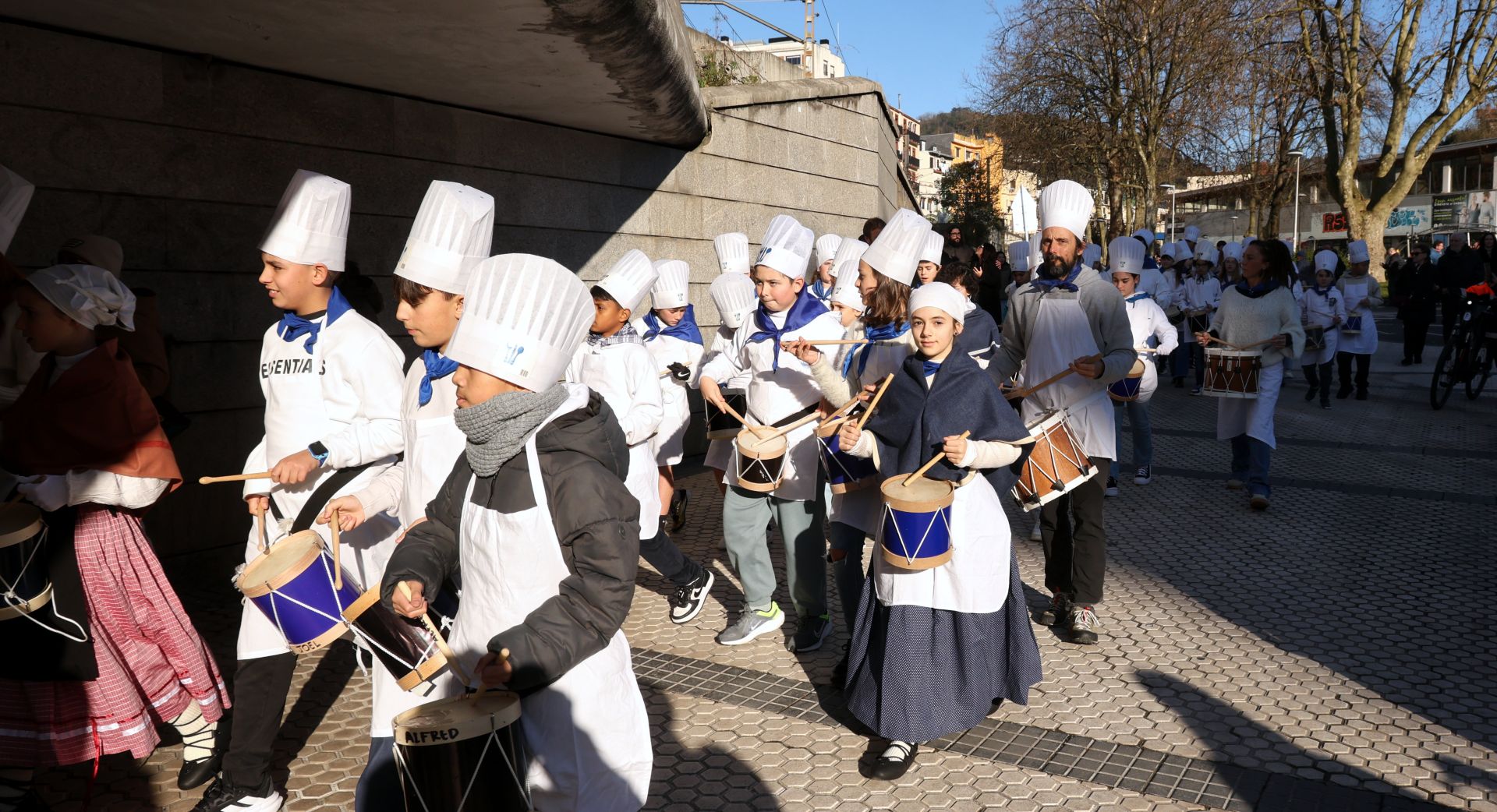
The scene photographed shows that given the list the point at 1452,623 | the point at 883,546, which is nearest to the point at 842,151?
the point at 1452,623

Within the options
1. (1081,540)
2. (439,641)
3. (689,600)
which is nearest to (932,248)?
(1081,540)

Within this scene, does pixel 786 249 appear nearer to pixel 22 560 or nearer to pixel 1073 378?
pixel 1073 378

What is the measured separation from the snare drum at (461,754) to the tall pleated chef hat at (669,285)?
4.50 meters

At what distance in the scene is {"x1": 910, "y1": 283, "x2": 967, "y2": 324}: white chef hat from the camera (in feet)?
14.2

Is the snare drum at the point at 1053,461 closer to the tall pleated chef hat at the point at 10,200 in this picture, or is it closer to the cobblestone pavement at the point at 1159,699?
the cobblestone pavement at the point at 1159,699

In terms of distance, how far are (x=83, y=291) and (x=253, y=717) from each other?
1503 millimetres

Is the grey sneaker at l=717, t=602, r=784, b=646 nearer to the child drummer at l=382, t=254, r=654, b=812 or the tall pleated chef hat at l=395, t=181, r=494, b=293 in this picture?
the tall pleated chef hat at l=395, t=181, r=494, b=293

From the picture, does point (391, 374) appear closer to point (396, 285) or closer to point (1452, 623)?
point (396, 285)

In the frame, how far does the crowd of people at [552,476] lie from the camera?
9.06 feet

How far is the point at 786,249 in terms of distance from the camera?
5855 mm

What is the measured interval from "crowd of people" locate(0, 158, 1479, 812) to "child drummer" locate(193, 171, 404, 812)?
1 cm

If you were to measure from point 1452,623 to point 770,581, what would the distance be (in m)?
3.29

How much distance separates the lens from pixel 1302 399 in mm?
14711

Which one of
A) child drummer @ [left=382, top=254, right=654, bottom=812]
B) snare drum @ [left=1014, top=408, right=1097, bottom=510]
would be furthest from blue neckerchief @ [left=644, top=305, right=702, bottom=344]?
child drummer @ [left=382, top=254, right=654, bottom=812]
